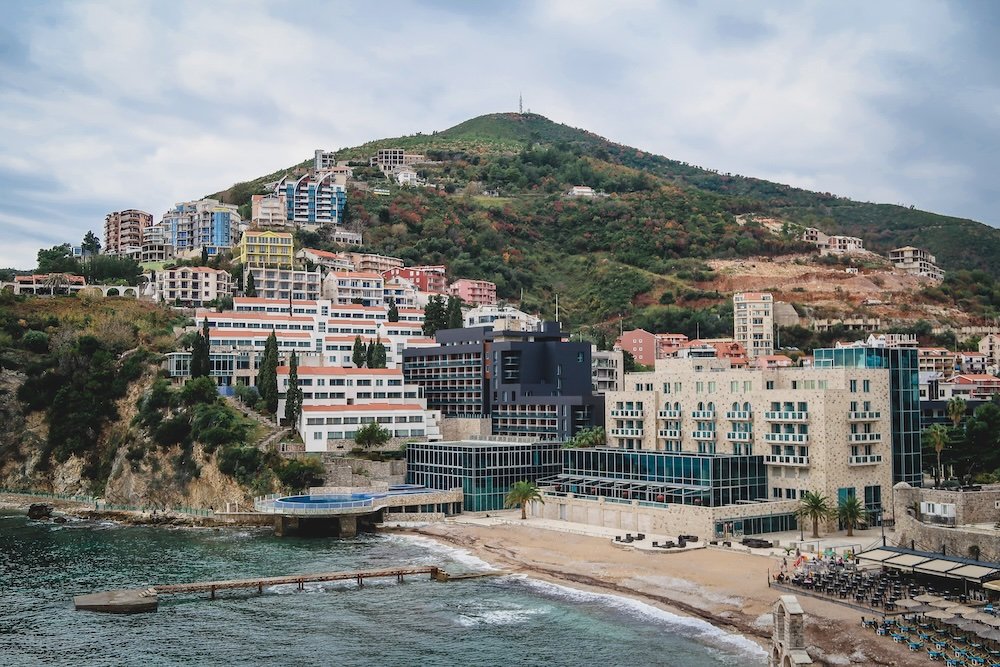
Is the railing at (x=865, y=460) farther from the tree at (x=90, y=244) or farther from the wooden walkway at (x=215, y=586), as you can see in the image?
the tree at (x=90, y=244)

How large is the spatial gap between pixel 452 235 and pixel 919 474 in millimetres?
131256

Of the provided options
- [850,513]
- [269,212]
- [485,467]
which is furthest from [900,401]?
[269,212]

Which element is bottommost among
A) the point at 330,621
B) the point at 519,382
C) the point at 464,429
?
the point at 330,621

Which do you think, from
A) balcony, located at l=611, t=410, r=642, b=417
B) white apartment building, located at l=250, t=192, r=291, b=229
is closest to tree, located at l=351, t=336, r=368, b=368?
balcony, located at l=611, t=410, r=642, b=417

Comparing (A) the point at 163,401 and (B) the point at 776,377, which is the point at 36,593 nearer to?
(A) the point at 163,401

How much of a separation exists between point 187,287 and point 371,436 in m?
56.2

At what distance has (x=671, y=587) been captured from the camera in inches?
2383

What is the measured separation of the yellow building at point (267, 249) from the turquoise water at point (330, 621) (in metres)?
83.0

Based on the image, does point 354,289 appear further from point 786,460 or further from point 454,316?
point 786,460

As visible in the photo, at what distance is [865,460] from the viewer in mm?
77188

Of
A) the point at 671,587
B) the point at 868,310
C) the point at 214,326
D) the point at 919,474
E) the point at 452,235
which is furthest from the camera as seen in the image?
the point at 452,235

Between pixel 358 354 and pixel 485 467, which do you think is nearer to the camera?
pixel 485 467

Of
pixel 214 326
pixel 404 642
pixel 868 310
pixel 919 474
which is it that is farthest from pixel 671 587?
pixel 868 310

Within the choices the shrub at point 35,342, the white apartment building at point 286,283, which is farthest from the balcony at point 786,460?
the shrub at point 35,342
